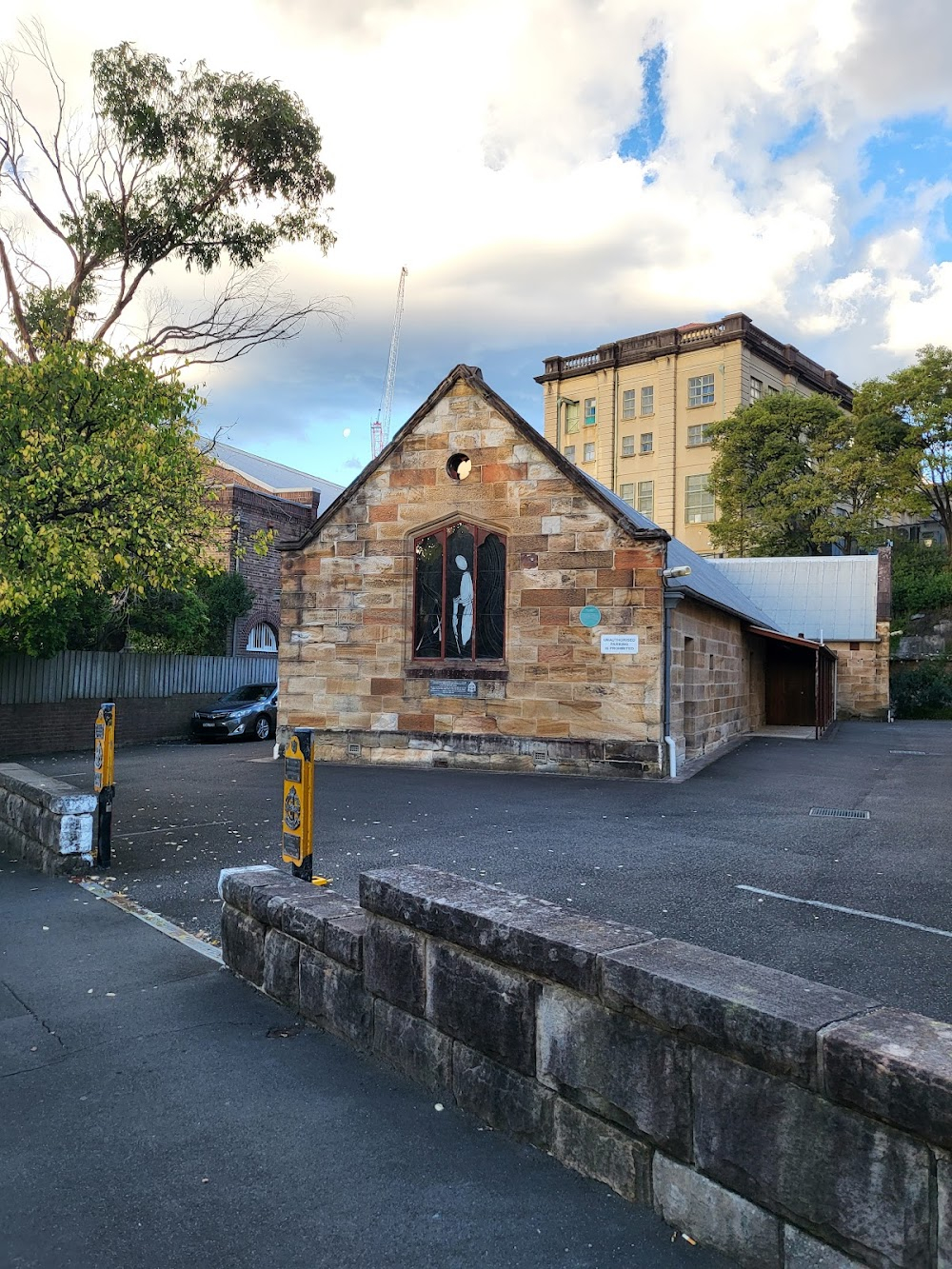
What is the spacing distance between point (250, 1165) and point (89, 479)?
1045 cm

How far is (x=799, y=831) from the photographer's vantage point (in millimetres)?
10047

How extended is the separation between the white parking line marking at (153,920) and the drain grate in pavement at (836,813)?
8.14 metres

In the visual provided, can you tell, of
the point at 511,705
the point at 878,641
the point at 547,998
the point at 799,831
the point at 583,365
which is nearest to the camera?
the point at 547,998

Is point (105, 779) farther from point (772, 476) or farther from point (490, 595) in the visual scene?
point (772, 476)

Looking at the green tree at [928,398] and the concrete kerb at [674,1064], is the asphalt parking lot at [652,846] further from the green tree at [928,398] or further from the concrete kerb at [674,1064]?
the green tree at [928,398]

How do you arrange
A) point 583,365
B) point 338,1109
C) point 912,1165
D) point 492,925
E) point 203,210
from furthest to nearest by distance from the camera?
point 583,365 < point 203,210 < point 338,1109 < point 492,925 < point 912,1165

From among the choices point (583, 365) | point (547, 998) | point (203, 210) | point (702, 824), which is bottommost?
point (702, 824)

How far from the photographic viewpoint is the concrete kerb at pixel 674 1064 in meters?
2.12

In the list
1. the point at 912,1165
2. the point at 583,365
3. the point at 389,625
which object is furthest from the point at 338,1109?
the point at 583,365

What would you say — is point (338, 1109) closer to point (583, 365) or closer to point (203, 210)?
point (203, 210)

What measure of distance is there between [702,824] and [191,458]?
9595 mm

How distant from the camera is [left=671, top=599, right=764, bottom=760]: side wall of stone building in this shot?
15.5 meters

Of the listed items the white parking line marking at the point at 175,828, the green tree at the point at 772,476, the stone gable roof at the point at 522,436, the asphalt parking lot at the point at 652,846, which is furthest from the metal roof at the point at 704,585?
the green tree at the point at 772,476

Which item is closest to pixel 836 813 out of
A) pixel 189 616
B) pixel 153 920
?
pixel 153 920
